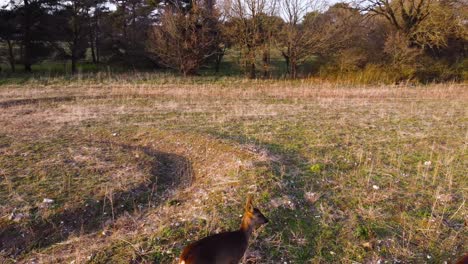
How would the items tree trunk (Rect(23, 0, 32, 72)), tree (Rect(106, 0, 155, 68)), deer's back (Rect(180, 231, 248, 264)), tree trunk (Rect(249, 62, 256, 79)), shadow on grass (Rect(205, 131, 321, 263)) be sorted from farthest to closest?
1. tree (Rect(106, 0, 155, 68))
2. tree trunk (Rect(23, 0, 32, 72))
3. tree trunk (Rect(249, 62, 256, 79))
4. shadow on grass (Rect(205, 131, 321, 263))
5. deer's back (Rect(180, 231, 248, 264))

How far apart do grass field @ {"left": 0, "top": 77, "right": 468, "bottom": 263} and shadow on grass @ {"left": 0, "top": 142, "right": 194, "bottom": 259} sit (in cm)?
2

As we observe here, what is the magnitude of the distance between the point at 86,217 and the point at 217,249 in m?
2.50

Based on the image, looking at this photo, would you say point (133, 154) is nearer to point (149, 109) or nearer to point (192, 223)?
point (192, 223)

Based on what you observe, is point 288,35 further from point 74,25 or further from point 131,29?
point 74,25

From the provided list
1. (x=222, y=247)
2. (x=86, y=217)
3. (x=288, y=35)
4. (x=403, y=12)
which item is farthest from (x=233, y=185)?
(x=403, y=12)

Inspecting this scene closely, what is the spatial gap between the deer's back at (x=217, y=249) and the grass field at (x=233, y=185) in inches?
23.5

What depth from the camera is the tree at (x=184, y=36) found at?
22.7 meters

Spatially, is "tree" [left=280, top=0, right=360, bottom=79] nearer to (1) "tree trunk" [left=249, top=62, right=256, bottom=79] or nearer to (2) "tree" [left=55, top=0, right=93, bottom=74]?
(1) "tree trunk" [left=249, top=62, right=256, bottom=79]

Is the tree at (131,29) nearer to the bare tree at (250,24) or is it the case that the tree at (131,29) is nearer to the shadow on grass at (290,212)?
the bare tree at (250,24)

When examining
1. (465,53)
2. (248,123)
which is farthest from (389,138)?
(465,53)

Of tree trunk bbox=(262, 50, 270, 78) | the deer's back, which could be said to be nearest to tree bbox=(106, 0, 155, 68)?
tree trunk bbox=(262, 50, 270, 78)

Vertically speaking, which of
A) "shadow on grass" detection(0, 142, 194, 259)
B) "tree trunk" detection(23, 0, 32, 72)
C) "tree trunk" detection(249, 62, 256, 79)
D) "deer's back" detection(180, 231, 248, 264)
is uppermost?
"tree trunk" detection(23, 0, 32, 72)

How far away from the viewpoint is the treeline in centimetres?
2188

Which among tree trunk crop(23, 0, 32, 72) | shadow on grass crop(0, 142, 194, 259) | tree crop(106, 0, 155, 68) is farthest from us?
tree crop(106, 0, 155, 68)
